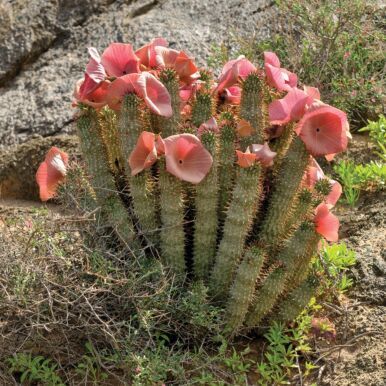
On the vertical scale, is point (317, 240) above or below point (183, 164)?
below

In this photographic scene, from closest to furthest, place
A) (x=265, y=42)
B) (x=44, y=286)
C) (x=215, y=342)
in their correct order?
(x=44, y=286), (x=215, y=342), (x=265, y=42)

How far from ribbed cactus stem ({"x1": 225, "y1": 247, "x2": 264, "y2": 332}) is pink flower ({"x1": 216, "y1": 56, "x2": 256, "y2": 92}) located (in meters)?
0.77

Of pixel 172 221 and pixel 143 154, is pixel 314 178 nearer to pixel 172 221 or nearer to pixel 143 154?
pixel 172 221

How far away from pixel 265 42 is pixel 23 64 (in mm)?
1754

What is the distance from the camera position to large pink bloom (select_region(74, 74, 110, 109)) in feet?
11.0

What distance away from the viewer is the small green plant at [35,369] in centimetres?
325

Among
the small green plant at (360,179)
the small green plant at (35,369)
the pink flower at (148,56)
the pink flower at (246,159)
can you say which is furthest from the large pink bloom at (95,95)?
the small green plant at (360,179)

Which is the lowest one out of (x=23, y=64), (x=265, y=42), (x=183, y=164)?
(x=23, y=64)

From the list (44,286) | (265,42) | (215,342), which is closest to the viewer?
(44,286)

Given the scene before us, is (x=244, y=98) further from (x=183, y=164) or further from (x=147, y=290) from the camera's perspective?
(x=147, y=290)

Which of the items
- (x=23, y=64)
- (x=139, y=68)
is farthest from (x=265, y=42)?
(x=139, y=68)

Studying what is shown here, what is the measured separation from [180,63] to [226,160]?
0.47 meters

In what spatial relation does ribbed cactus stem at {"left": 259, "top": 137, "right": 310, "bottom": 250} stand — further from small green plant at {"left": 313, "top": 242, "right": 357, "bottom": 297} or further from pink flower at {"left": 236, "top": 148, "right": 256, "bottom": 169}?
small green plant at {"left": 313, "top": 242, "right": 357, "bottom": 297}

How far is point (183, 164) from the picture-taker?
3.16 meters
